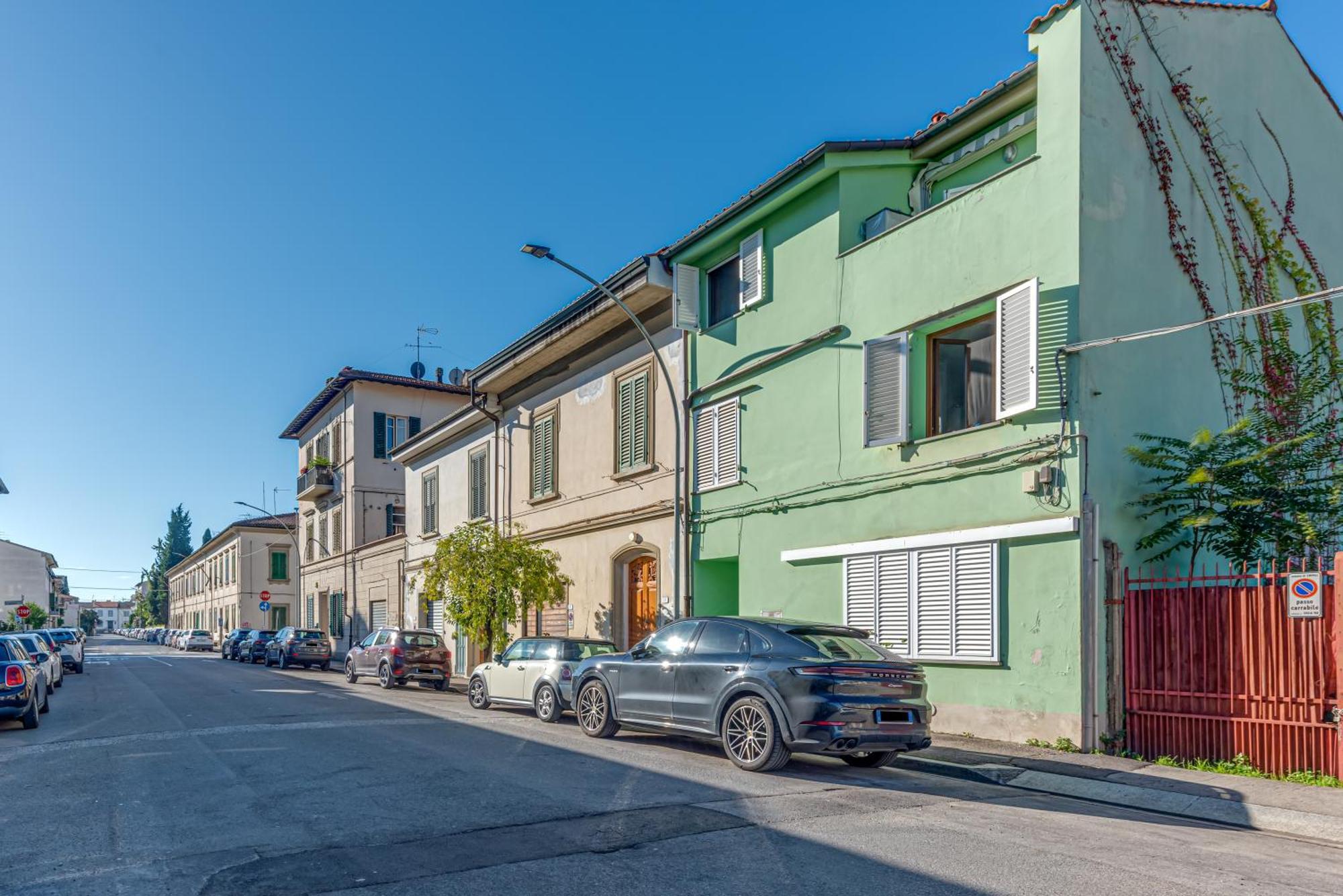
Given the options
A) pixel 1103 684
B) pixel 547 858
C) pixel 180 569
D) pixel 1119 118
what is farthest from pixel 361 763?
pixel 180 569

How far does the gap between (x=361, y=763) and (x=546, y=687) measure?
5.55m

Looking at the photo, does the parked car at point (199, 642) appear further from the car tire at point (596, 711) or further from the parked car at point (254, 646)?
the car tire at point (596, 711)

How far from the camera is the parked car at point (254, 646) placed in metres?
41.6

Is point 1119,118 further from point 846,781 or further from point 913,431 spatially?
point 846,781

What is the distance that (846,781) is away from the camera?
952 cm

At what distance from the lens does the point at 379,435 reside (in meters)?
43.3

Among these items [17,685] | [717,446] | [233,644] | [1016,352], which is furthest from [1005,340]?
[233,644]

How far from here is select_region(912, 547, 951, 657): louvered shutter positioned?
1332 centimetres

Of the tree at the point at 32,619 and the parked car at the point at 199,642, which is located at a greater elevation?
the tree at the point at 32,619

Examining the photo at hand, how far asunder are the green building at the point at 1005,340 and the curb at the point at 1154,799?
5.65 ft

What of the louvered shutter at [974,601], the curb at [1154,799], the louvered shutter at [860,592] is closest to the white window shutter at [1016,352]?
the louvered shutter at [974,601]

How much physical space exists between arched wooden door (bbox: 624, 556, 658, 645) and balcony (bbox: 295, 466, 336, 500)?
2839cm

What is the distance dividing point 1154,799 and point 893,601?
5.34 metres

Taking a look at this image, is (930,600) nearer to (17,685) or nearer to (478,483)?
(17,685)
